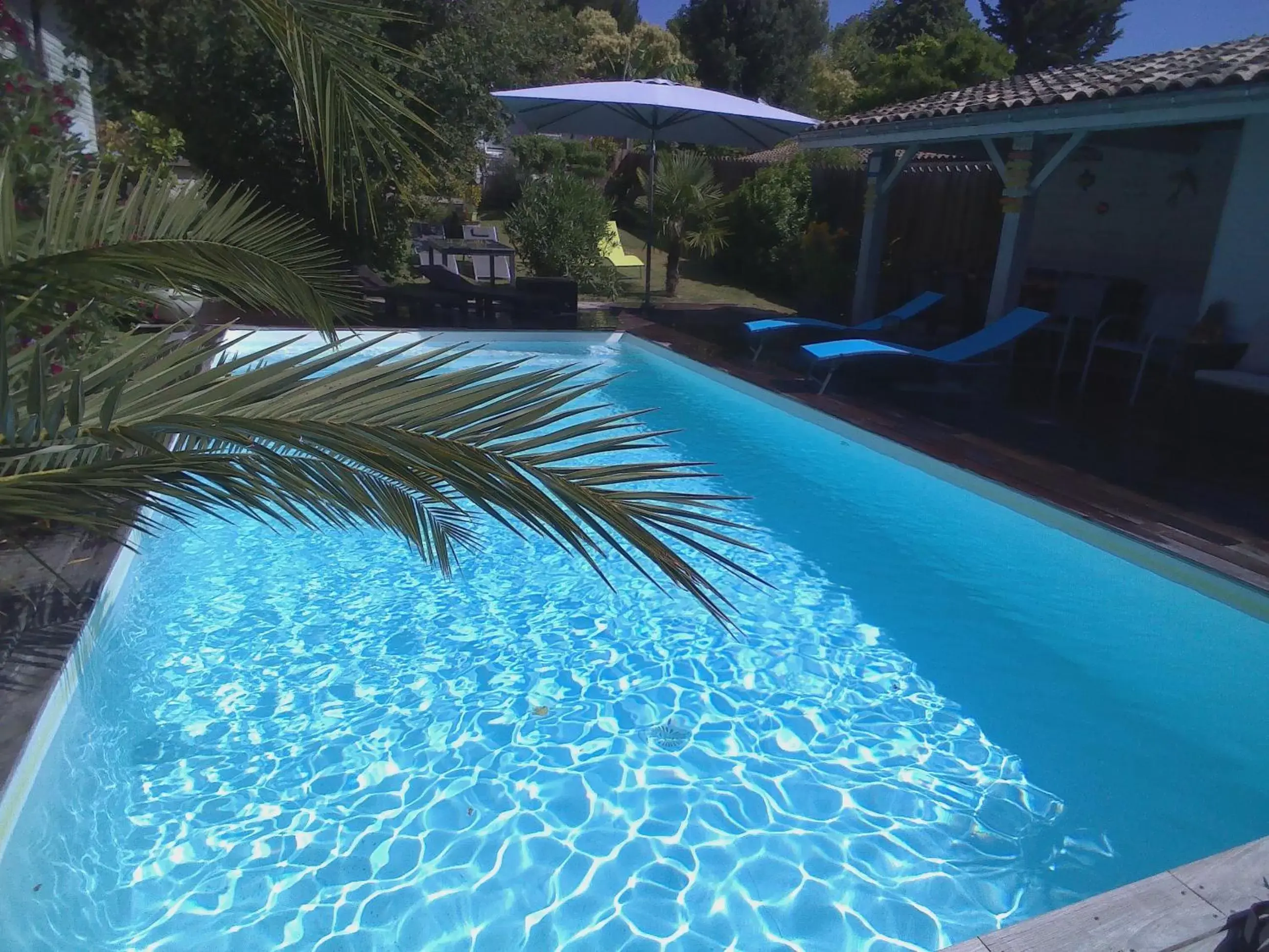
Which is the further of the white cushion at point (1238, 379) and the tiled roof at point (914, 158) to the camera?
the tiled roof at point (914, 158)

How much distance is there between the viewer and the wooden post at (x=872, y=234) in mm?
11648

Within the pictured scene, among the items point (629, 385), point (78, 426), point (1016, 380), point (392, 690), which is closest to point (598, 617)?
point (392, 690)

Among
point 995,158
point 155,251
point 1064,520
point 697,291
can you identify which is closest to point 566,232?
point 697,291

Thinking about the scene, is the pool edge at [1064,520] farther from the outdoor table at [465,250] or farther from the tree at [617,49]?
the tree at [617,49]

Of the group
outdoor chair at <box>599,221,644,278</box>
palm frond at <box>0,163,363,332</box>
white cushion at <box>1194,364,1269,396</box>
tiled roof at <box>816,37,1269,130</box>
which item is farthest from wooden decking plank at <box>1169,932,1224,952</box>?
outdoor chair at <box>599,221,644,278</box>

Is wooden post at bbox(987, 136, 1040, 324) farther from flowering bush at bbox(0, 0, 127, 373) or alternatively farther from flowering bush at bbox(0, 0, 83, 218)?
flowering bush at bbox(0, 0, 83, 218)

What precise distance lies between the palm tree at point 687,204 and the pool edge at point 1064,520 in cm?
697

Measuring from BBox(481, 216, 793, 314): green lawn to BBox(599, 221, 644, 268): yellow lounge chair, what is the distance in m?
0.45

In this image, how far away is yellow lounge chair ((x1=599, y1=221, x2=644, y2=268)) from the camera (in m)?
15.9

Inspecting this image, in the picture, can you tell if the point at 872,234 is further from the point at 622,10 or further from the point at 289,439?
the point at 622,10

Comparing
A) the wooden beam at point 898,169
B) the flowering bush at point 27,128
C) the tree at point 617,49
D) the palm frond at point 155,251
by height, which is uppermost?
the tree at point 617,49

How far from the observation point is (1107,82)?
8273mm

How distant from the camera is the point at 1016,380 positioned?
31.1 feet

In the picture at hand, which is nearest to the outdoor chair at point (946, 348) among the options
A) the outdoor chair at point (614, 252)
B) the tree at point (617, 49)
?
the outdoor chair at point (614, 252)
